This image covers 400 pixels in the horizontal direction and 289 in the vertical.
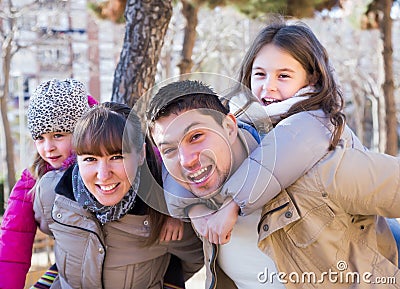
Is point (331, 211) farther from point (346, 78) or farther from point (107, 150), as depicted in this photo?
point (346, 78)

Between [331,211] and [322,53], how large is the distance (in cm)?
57

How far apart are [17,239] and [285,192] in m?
1.19

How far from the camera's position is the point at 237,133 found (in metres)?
1.79

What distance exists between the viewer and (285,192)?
1.70 meters

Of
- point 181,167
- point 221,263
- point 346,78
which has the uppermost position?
point 181,167

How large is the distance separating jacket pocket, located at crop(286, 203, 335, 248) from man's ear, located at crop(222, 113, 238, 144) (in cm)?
33

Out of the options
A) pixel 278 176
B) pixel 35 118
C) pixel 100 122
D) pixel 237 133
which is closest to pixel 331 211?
pixel 278 176

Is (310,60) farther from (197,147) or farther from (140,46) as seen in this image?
(140,46)

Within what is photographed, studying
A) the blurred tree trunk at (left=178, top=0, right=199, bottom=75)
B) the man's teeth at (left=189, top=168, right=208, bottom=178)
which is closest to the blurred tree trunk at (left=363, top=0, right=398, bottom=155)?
the blurred tree trunk at (left=178, top=0, right=199, bottom=75)

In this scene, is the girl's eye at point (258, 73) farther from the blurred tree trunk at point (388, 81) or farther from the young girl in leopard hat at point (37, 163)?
the blurred tree trunk at point (388, 81)

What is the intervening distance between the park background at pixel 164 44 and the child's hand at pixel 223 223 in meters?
0.41

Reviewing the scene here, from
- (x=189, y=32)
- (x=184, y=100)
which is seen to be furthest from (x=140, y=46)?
(x=189, y=32)

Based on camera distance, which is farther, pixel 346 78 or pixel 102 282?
pixel 346 78

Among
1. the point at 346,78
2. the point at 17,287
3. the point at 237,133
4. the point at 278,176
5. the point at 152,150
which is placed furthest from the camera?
the point at 346,78
